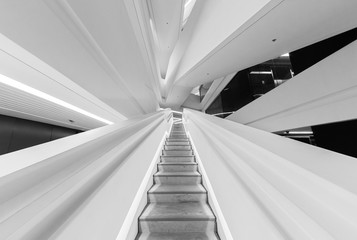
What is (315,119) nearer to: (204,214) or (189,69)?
(204,214)

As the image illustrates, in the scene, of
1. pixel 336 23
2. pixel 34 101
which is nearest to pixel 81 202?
pixel 336 23

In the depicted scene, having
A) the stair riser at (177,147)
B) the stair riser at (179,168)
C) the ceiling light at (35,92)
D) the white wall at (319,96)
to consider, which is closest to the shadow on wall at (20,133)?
the ceiling light at (35,92)

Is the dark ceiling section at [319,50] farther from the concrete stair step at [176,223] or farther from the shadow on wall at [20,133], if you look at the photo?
the shadow on wall at [20,133]

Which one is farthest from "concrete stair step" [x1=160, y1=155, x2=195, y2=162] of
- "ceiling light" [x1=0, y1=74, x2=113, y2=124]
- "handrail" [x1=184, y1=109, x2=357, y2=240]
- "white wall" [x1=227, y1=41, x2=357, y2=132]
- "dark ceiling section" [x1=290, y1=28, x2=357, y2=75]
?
"ceiling light" [x1=0, y1=74, x2=113, y2=124]

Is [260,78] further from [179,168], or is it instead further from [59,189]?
[59,189]

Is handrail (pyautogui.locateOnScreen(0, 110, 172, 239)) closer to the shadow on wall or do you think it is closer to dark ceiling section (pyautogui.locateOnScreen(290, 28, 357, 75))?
dark ceiling section (pyautogui.locateOnScreen(290, 28, 357, 75))

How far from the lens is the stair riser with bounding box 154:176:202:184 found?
2.01 meters

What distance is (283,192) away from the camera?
1.72 ft

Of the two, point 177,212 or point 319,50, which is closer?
point 177,212

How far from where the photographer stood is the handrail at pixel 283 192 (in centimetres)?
39

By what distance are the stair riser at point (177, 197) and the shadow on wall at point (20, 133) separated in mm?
3848

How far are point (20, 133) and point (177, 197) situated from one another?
4.33m

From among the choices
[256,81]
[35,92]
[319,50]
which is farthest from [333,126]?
[35,92]

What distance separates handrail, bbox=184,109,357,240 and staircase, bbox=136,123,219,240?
1.02 feet
